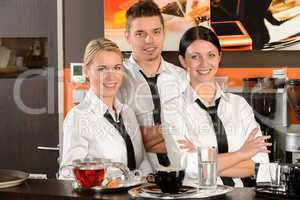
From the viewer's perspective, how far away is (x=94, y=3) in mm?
3662

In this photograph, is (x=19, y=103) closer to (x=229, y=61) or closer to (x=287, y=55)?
(x=229, y=61)

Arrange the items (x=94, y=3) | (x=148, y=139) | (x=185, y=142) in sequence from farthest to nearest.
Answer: (x=94, y=3), (x=148, y=139), (x=185, y=142)

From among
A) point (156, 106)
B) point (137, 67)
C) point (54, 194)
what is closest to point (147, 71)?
point (137, 67)

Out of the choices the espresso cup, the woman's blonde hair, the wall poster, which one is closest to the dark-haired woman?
the wall poster

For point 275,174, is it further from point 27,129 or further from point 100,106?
point 27,129

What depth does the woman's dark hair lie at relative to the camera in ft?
10.7

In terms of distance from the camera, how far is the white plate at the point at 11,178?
2078mm

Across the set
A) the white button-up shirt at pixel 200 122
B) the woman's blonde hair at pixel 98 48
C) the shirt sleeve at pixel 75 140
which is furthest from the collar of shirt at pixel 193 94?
the shirt sleeve at pixel 75 140

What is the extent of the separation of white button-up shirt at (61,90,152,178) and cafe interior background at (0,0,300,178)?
526 millimetres

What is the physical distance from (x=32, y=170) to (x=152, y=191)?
234 centimetres

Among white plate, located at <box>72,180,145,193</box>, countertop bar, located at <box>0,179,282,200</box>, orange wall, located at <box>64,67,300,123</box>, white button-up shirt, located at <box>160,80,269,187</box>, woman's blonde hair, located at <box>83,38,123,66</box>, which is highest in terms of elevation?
woman's blonde hair, located at <box>83,38,123,66</box>

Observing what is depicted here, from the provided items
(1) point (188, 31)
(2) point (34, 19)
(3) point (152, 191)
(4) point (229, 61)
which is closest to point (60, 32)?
(2) point (34, 19)

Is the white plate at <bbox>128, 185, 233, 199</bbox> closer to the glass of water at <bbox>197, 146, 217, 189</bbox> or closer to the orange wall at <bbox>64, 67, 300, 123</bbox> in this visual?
the glass of water at <bbox>197, 146, 217, 189</bbox>

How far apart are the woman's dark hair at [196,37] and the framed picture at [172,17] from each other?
3 cm
